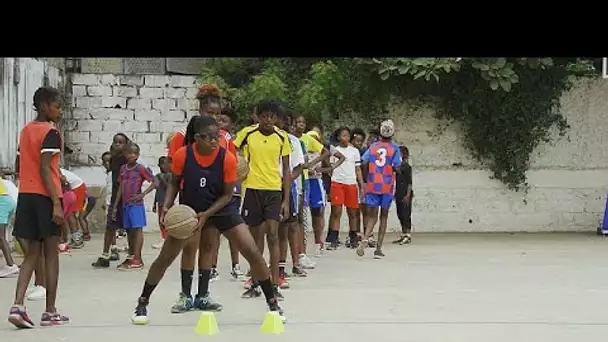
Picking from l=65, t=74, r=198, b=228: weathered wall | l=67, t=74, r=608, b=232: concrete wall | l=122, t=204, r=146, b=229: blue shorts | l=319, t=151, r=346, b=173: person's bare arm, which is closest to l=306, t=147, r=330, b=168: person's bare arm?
l=319, t=151, r=346, b=173: person's bare arm

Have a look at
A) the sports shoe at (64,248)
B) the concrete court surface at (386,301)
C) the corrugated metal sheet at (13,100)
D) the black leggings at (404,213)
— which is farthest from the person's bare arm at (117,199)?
the black leggings at (404,213)

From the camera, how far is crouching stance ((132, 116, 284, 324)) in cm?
662

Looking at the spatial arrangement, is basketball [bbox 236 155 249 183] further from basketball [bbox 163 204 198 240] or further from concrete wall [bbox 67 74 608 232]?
concrete wall [bbox 67 74 608 232]

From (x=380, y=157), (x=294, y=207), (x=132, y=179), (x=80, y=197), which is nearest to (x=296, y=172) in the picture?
(x=294, y=207)

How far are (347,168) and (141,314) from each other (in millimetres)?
5776

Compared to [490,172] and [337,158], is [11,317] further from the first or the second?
[490,172]

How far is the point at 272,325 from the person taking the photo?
6387 millimetres

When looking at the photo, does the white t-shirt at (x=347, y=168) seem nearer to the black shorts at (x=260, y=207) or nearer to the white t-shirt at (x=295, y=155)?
the white t-shirt at (x=295, y=155)

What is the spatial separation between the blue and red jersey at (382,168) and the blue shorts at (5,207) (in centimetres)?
396

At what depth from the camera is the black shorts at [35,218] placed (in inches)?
252

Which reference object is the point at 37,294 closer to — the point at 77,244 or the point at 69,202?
the point at 69,202

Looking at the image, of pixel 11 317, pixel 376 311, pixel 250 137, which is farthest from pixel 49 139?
Result: pixel 376 311

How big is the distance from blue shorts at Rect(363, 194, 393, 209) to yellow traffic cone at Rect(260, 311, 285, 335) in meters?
4.70
